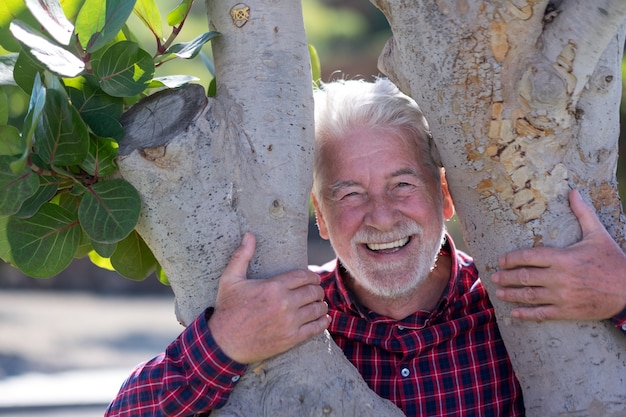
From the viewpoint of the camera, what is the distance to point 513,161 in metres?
2.06

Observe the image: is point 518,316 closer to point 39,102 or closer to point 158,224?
point 158,224

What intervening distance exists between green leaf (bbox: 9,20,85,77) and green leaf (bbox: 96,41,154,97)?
0.33ft

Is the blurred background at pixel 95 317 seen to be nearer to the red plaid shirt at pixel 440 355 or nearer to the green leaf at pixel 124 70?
the red plaid shirt at pixel 440 355

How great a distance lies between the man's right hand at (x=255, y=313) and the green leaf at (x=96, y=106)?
402 millimetres

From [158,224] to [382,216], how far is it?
734mm

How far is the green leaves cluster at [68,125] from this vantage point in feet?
6.34

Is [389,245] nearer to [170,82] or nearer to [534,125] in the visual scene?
[534,125]

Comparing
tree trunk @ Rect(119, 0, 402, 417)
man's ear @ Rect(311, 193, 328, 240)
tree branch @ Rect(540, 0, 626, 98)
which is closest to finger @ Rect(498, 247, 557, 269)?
tree branch @ Rect(540, 0, 626, 98)

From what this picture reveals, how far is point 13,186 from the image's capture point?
1.95 m

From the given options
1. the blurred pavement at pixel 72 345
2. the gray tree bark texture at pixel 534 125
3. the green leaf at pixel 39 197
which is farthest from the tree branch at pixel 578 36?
the blurred pavement at pixel 72 345

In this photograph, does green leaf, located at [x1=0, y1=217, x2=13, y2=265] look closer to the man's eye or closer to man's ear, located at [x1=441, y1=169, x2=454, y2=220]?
the man's eye

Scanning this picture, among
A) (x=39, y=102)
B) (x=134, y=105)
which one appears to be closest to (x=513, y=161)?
(x=134, y=105)

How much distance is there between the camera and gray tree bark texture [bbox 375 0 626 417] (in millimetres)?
1996

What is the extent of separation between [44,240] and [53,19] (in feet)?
1.76
